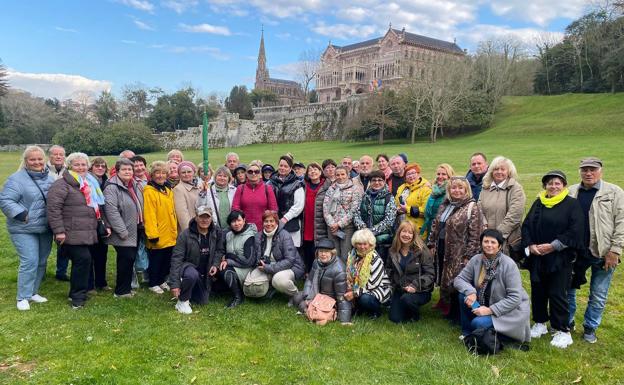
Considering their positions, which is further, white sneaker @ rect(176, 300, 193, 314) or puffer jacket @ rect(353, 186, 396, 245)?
puffer jacket @ rect(353, 186, 396, 245)

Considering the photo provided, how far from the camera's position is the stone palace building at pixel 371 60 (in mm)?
67938

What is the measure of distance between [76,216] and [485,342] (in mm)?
5397

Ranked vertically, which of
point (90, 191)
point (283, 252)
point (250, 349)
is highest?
point (90, 191)

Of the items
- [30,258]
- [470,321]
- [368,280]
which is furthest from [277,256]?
[30,258]

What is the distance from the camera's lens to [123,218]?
6.04m

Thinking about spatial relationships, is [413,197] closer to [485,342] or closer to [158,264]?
[485,342]

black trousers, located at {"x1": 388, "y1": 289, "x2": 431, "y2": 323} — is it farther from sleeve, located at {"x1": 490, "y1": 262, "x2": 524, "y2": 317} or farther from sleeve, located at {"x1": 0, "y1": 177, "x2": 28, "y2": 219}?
sleeve, located at {"x1": 0, "y1": 177, "x2": 28, "y2": 219}

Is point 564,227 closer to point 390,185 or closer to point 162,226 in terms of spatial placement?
point 390,185

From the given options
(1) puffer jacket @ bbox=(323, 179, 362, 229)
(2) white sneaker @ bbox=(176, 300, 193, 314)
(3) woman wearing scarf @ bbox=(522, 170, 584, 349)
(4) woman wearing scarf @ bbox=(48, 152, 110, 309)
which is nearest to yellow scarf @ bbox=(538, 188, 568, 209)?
(3) woman wearing scarf @ bbox=(522, 170, 584, 349)

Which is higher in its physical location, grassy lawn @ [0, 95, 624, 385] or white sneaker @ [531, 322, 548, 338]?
white sneaker @ [531, 322, 548, 338]

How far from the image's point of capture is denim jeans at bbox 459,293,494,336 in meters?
4.59

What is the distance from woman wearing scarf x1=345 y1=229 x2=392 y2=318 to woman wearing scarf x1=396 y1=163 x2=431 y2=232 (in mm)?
837

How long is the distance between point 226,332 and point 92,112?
80.7 meters

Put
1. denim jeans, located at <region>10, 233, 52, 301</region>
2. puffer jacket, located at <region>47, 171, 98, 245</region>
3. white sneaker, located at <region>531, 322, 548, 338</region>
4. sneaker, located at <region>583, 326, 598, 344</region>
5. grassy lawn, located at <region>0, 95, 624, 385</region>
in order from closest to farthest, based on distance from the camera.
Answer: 1. grassy lawn, located at <region>0, 95, 624, 385</region>
2. sneaker, located at <region>583, 326, 598, 344</region>
3. white sneaker, located at <region>531, 322, 548, 338</region>
4. puffer jacket, located at <region>47, 171, 98, 245</region>
5. denim jeans, located at <region>10, 233, 52, 301</region>
